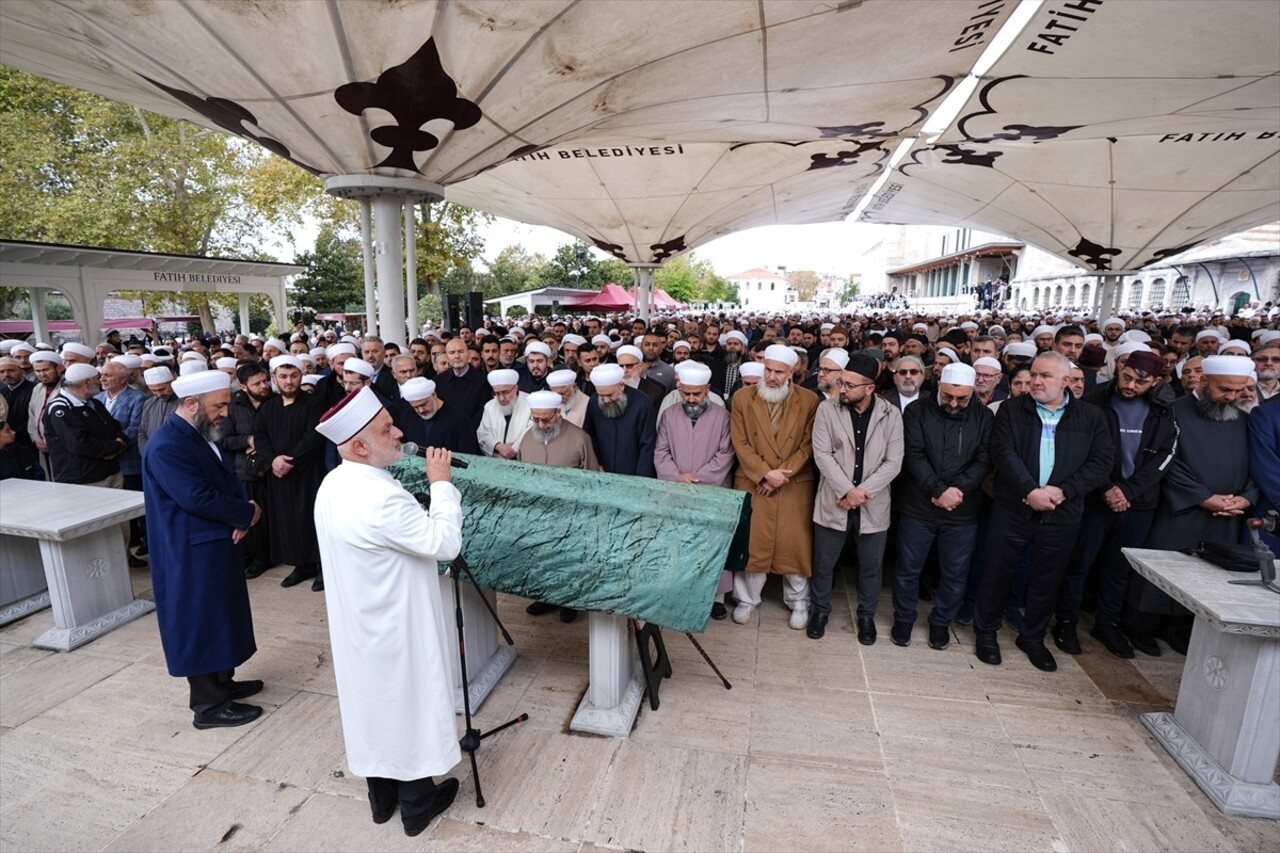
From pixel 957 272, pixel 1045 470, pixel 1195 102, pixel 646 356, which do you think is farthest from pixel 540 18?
pixel 957 272

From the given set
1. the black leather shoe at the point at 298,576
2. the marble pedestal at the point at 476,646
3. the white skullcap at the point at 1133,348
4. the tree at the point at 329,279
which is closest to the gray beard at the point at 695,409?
the marble pedestal at the point at 476,646

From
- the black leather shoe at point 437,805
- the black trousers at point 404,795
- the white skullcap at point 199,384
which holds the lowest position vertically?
the black leather shoe at point 437,805

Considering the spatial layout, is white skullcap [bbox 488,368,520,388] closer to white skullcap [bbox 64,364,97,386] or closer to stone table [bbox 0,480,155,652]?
stone table [bbox 0,480,155,652]

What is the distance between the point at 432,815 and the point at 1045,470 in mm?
3891

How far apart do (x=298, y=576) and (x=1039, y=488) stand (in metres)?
5.65

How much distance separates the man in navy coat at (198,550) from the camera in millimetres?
3309

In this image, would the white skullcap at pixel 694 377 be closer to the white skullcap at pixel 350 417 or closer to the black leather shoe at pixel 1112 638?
the white skullcap at pixel 350 417

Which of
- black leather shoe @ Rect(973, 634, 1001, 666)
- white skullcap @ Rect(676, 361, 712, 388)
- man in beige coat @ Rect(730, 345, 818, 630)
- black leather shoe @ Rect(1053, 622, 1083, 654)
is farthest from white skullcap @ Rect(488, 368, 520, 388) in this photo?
black leather shoe @ Rect(1053, 622, 1083, 654)

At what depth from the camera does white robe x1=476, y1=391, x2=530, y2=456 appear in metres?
5.10

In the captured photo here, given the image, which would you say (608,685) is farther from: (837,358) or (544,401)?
(837,358)

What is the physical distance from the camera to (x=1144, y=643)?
14.1ft

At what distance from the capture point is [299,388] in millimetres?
5324

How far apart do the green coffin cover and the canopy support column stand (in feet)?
29.9

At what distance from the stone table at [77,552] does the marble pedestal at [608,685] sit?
3.53 m
